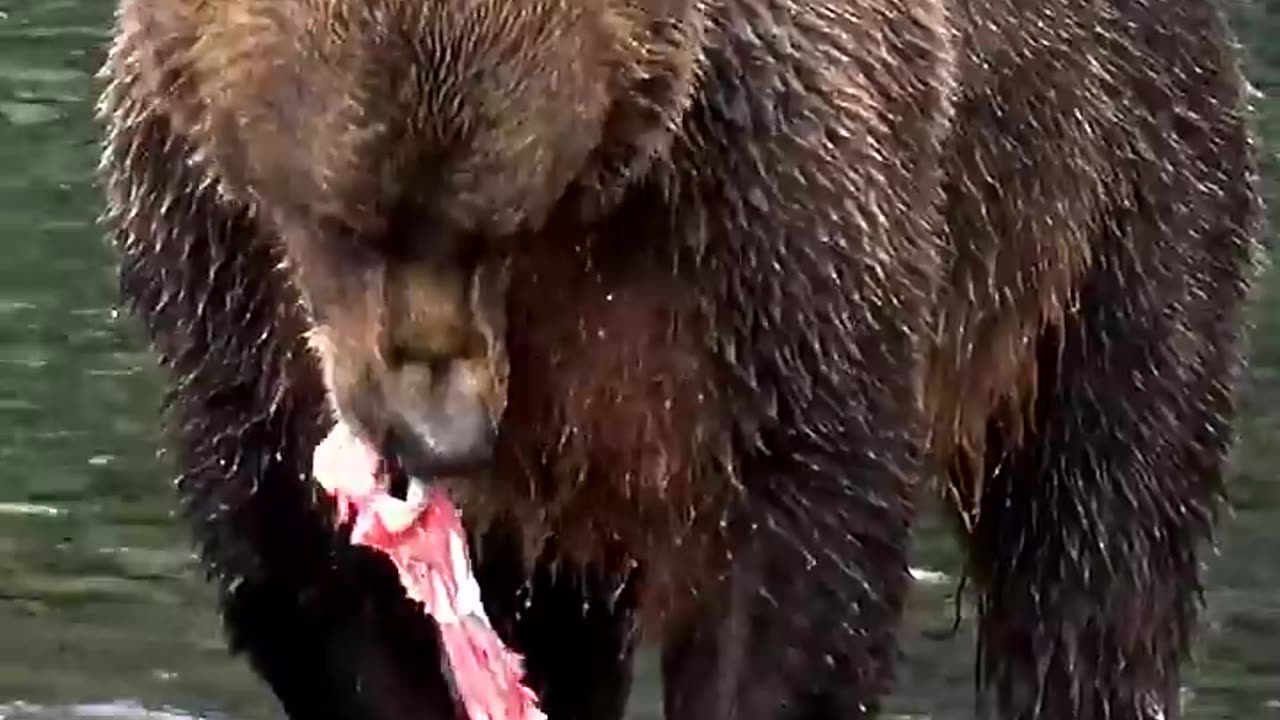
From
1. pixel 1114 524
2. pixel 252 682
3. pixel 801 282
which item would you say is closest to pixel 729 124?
pixel 801 282

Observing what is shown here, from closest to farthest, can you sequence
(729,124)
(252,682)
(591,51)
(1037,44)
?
(591,51)
(729,124)
(1037,44)
(252,682)

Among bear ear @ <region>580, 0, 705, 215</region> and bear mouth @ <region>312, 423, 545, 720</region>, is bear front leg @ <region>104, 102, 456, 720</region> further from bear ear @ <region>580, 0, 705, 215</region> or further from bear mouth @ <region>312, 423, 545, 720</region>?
bear ear @ <region>580, 0, 705, 215</region>

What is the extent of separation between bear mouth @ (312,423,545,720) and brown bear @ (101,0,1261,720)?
78mm

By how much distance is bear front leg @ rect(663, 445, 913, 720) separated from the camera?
4.04m

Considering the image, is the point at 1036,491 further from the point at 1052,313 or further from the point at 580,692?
the point at 580,692

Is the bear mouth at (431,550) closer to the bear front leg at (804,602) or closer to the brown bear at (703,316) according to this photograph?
the brown bear at (703,316)

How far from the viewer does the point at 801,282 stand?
12.8ft

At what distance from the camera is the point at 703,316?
388cm

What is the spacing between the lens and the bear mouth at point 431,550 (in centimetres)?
370

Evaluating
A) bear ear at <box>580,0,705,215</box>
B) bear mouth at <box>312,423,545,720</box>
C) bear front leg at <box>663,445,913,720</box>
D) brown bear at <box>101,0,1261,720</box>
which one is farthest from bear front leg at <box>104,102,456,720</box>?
bear ear at <box>580,0,705,215</box>

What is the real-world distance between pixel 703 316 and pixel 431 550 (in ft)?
1.42

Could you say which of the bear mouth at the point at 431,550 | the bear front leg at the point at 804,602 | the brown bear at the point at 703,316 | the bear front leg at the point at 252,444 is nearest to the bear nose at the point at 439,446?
the brown bear at the point at 703,316

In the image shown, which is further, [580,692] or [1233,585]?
[1233,585]

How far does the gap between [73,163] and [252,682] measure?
441 centimetres
